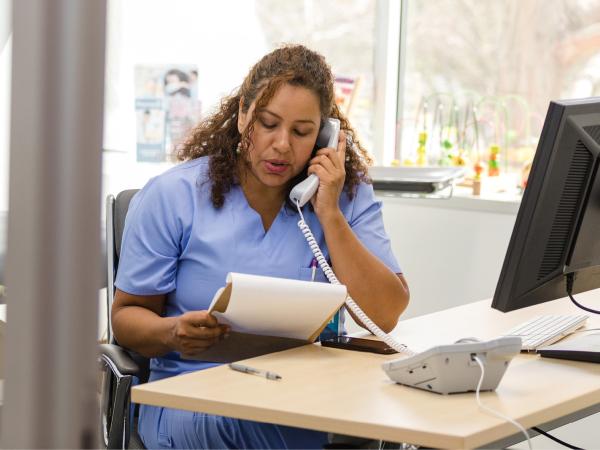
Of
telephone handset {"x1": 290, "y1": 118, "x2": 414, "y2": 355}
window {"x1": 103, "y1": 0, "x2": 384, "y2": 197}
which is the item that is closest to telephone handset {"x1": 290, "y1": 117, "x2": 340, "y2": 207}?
telephone handset {"x1": 290, "y1": 118, "x2": 414, "y2": 355}

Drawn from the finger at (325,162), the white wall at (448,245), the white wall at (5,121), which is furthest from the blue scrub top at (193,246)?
the white wall at (448,245)

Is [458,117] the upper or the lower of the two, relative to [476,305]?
upper

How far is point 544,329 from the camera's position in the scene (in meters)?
1.67

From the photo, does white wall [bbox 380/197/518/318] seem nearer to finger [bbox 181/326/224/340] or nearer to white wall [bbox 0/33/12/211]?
finger [bbox 181/326/224/340]

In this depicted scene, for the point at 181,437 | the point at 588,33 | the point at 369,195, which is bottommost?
the point at 181,437

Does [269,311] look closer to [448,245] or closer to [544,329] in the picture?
[544,329]

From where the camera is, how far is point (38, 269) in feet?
1.56

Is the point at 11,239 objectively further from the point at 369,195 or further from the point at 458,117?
the point at 458,117

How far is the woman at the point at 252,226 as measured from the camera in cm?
170

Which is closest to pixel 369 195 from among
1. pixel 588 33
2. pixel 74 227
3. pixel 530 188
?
pixel 530 188

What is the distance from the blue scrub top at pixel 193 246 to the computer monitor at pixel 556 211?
0.50 meters

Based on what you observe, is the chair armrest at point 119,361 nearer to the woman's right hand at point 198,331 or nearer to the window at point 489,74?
the woman's right hand at point 198,331

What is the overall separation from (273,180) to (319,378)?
0.56 meters

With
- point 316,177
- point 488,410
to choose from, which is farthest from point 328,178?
point 488,410
